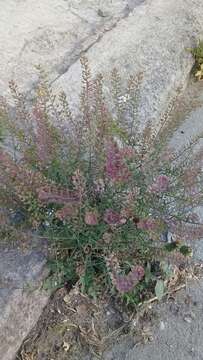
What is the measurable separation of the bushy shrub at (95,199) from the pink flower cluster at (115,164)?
0.55 feet

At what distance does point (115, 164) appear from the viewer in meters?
2.40

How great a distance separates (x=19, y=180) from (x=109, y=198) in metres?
0.42

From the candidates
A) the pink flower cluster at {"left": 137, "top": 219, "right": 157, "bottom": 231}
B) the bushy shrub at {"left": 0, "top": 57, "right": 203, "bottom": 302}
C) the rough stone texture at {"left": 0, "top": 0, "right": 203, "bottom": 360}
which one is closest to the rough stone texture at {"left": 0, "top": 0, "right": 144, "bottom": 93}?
the rough stone texture at {"left": 0, "top": 0, "right": 203, "bottom": 360}

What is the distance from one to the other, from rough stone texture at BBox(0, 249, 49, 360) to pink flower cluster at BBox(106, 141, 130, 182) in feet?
2.11

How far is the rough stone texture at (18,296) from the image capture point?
267 centimetres

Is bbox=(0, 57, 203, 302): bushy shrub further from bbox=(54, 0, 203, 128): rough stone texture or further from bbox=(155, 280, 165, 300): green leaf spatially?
bbox=(54, 0, 203, 128): rough stone texture

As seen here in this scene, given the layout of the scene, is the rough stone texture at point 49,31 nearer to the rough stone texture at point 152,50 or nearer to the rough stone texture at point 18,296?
the rough stone texture at point 152,50

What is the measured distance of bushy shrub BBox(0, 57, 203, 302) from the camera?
2.64m

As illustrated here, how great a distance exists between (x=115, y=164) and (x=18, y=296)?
79 cm

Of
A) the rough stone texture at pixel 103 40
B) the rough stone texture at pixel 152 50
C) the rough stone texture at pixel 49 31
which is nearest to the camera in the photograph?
the rough stone texture at pixel 152 50

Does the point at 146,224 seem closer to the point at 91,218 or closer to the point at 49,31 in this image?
the point at 91,218

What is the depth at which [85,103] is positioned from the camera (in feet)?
9.35

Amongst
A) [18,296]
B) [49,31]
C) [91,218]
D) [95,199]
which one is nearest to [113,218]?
[91,218]

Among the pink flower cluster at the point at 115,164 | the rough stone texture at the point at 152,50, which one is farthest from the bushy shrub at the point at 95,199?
the rough stone texture at the point at 152,50
